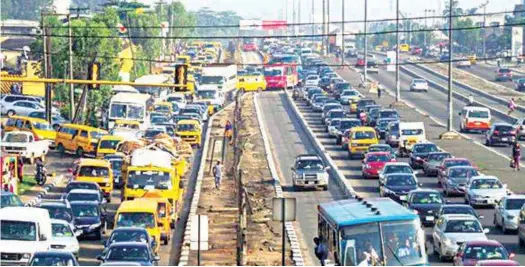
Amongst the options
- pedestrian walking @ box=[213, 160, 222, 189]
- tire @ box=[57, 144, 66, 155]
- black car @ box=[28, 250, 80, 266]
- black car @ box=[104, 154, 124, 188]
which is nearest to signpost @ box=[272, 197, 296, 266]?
black car @ box=[28, 250, 80, 266]

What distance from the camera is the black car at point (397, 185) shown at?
5390 cm

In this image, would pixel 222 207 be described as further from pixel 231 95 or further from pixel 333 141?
pixel 231 95

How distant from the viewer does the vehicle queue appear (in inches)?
1529

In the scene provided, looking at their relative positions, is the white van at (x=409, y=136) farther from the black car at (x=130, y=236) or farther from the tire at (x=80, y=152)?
the black car at (x=130, y=236)

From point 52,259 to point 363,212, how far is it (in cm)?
720

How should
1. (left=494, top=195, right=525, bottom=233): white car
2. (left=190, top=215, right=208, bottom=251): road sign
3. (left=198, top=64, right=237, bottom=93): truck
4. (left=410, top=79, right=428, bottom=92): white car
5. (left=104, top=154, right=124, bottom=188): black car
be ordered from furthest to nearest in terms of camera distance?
(left=410, top=79, right=428, bottom=92): white car → (left=198, top=64, right=237, bottom=93): truck → (left=104, top=154, right=124, bottom=188): black car → (left=494, top=195, right=525, bottom=233): white car → (left=190, top=215, right=208, bottom=251): road sign

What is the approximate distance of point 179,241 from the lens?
48.3 metres

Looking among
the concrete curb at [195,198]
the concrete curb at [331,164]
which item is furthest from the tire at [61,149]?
the concrete curb at [331,164]

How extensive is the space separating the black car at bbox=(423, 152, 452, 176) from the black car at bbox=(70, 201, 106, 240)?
19.4 meters

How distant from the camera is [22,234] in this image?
39531 millimetres

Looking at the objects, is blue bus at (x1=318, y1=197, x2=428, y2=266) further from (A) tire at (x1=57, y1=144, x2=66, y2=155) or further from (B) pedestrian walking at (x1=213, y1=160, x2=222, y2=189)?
(A) tire at (x1=57, y1=144, x2=66, y2=155)

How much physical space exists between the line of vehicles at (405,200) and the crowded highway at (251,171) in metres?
0.07

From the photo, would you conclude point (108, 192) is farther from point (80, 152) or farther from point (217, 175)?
point (80, 152)

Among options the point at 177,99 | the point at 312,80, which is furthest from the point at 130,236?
the point at 312,80
